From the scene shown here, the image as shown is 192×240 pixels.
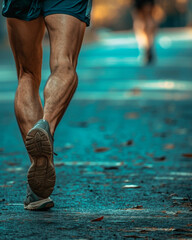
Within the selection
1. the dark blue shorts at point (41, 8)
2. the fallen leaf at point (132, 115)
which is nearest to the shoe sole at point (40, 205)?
the dark blue shorts at point (41, 8)

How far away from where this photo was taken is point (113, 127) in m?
8.84

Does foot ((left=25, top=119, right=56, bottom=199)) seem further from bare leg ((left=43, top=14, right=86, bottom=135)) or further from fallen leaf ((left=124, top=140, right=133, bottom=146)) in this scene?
fallen leaf ((left=124, top=140, right=133, bottom=146))

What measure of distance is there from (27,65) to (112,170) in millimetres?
1525

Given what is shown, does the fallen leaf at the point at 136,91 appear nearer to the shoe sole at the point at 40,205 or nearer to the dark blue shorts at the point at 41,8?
the dark blue shorts at the point at 41,8

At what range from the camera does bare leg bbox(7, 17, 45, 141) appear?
457 centimetres

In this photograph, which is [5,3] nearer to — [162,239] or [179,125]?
[162,239]

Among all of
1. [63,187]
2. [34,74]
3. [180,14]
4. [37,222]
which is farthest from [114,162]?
[180,14]

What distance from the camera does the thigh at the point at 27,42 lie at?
15.0 ft

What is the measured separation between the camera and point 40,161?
4148 mm

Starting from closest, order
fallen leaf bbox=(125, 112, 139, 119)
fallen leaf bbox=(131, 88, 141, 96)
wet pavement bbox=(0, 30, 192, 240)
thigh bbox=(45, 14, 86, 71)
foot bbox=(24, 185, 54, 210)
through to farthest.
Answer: wet pavement bbox=(0, 30, 192, 240)
foot bbox=(24, 185, 54, 210)
thigh bbox=(45, 14, 86, 71)
fallen leaf bbox=(125, 112, 139, 119)
fallen leaf bbox=(131, 88, 141, 96)

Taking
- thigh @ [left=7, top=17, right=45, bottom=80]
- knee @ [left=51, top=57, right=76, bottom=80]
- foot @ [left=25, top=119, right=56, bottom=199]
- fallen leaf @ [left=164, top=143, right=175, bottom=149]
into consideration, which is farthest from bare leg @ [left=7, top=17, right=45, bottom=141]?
fallen leaf @ [left=164, top=143, right=175, bottom=149]

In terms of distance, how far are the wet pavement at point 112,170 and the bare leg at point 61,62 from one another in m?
0.57

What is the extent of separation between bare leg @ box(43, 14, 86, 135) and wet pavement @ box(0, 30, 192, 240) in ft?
1.87

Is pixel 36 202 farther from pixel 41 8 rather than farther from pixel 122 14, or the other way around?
pixel 122 14
